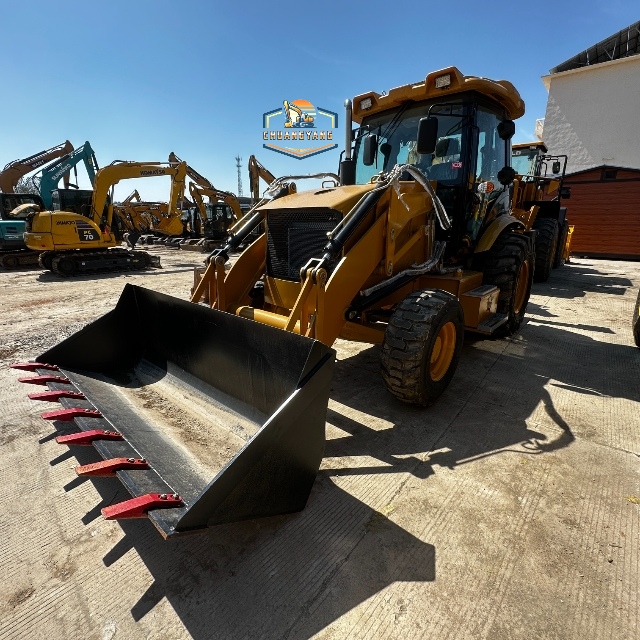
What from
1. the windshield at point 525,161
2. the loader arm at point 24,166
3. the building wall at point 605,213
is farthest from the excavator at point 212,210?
the building wall at point 605,213

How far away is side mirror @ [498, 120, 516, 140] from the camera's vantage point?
459 cm

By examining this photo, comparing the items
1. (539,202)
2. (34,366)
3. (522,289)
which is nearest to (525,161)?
(539,202)

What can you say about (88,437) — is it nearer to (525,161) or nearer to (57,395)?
(57,395)

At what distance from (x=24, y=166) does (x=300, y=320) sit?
61.9ft

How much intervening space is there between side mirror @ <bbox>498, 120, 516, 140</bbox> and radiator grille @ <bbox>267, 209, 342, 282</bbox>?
2.56 metres

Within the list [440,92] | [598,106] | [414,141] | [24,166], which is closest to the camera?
[440,92]

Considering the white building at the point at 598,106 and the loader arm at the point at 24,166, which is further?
the white building at the point at 598,106

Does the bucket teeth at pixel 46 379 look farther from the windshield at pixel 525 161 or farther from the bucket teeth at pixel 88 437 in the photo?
the windshield at pixel 525 161

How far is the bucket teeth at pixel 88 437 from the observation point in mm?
2234

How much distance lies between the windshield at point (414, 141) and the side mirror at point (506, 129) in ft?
2.30

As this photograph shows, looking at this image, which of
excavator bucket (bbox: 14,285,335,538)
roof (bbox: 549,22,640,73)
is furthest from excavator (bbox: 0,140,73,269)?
roof (bbox: 549,22,640,73)

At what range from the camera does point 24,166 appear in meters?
16.4

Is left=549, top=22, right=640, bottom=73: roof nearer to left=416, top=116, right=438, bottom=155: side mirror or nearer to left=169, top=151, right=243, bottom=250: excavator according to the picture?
left=169, top=151, right=243, bottom=250: excavator

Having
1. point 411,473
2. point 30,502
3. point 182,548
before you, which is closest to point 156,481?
A: point 182,548
